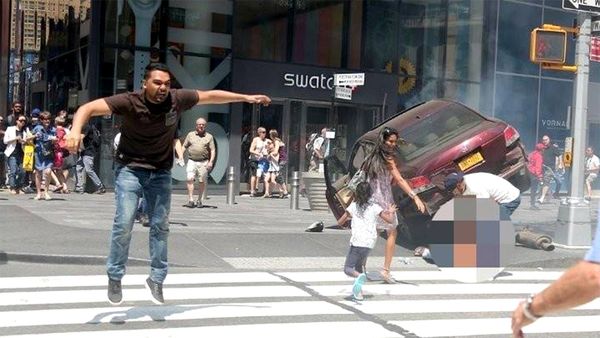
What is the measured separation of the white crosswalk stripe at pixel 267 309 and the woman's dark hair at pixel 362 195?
0.84 m

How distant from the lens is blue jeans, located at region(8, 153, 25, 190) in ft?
50.8

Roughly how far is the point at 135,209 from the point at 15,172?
1052 cm

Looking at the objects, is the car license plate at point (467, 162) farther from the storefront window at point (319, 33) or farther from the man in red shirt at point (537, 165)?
the storefront window at point (319, 33)

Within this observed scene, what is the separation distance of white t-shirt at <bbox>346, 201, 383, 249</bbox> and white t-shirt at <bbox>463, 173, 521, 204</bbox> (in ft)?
5.77

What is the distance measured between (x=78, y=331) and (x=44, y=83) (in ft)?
52.2

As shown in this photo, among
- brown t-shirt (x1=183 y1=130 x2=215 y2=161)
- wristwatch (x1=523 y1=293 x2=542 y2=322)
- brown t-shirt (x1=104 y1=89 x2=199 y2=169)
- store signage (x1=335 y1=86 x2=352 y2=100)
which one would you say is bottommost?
wristwatch (x1=523 y1=293 x2=542 y2=322)

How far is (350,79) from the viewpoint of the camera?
15.9 metres

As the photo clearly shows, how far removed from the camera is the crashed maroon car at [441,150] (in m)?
10.1

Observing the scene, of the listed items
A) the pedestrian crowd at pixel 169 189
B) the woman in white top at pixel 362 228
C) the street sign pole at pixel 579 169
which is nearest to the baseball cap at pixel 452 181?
the pedestrian crowd at pixel 169 189

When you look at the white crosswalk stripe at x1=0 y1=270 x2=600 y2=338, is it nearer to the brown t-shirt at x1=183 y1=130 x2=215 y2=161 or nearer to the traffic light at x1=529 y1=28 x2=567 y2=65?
the traffic light at x1=529 y1=28 x2=567 y2=65

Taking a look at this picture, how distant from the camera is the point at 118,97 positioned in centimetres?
586

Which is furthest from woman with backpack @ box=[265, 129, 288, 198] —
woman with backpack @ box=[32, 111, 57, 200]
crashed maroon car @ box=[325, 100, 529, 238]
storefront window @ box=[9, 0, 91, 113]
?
crashed maroon car @ box=[325, 100, 529, 238]

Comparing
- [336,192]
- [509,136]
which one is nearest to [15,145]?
[336,192]

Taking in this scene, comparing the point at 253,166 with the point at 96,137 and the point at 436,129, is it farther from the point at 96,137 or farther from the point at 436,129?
the point at 436,129
